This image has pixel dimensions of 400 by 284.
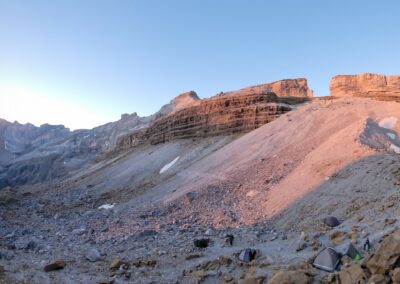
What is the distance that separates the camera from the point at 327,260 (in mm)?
7223

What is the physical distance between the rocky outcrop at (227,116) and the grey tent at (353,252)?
2302 cm

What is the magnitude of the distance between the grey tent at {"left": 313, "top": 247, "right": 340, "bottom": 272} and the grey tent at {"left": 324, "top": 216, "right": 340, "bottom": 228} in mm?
2951

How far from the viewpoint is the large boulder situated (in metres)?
5.94

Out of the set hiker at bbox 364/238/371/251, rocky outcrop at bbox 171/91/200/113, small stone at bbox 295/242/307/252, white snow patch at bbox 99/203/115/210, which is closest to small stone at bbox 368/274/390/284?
hiker at bbox 364/238/371/251

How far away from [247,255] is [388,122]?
12450 millimetres

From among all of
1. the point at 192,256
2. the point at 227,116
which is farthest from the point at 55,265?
the point at 227,116

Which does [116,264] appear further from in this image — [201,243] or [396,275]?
[396,275]

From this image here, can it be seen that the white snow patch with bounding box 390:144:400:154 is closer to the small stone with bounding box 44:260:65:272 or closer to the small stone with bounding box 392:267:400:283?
the small stone with bounding box 392:267:400:283

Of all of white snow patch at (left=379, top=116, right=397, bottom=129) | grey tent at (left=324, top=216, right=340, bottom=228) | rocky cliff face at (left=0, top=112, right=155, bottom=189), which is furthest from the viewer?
rocky cliff face at (left=0, top=112, right=155, bottom=189)

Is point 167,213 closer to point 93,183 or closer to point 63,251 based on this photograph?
point 63,251

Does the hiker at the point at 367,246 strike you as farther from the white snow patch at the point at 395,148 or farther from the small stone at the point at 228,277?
the white snow patch at the point at 395,148

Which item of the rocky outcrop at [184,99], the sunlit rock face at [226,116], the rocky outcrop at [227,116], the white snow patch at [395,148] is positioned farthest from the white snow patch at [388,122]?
the rocky outcrop at [184,99]

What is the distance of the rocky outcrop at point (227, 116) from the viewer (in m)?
30.9

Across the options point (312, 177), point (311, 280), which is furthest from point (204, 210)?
point (311, 280)
